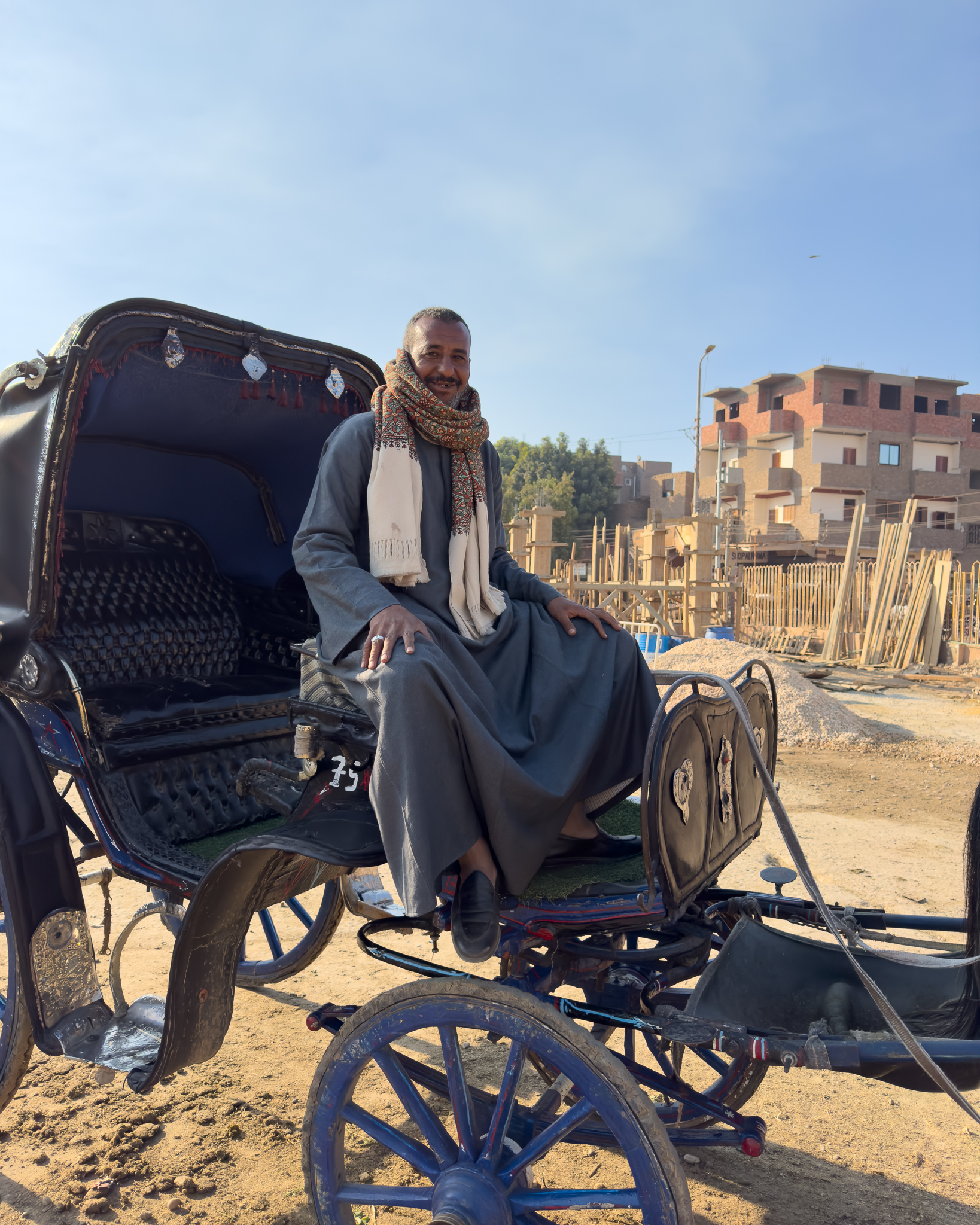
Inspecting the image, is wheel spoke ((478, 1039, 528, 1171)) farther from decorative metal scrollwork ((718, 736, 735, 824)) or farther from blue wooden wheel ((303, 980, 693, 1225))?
decorative metal scrollwork ((718, 736, 735, 824))

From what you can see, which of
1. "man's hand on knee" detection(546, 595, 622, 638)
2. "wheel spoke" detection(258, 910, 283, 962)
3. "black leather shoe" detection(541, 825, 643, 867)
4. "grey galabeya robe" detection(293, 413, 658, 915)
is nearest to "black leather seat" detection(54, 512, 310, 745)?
"wheel spoke" detection(258, 910, 283, 962)

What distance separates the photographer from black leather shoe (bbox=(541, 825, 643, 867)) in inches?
96.2

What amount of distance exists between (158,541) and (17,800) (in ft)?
6.01

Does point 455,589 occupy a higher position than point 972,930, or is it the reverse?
point 455,589

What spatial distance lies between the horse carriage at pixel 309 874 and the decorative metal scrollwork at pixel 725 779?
0.04 feet

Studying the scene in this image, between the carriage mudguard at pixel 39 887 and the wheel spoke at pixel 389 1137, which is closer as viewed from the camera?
the wheel spoke at pixel 389 1137

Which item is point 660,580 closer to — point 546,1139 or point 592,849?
point 592,849

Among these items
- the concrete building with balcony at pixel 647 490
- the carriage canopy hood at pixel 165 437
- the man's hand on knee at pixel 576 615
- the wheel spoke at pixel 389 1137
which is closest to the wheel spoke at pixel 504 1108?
the wheel spoke at pixel 389 1137

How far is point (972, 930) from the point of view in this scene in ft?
6.32

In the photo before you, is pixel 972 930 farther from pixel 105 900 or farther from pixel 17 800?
pixel 105 900

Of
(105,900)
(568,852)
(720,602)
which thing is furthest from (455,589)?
(720,602)

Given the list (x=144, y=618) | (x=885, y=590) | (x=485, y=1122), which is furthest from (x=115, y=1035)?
(x=885, y=590)

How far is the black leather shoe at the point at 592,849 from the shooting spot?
8.02 ft

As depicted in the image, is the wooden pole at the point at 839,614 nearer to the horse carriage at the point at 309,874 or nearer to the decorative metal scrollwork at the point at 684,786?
the horse carriage at the point at 309,874
